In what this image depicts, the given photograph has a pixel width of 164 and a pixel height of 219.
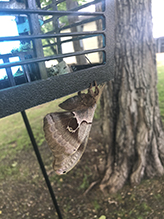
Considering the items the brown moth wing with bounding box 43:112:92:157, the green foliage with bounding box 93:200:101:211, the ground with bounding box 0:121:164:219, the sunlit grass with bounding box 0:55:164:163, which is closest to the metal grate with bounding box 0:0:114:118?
the brown moth wing with bounding box 43:112:92:157

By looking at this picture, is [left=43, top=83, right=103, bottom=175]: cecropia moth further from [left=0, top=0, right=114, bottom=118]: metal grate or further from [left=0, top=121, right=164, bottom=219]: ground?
[left=0, top=121, right=164, bottom=219]: ground

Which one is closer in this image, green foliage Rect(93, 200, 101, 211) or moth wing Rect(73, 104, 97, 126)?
moth wing Rect(73, 104, 97, 126)

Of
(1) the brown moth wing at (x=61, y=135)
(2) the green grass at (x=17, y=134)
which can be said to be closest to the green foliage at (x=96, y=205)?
(2) the green grass at (x=17, y=134)

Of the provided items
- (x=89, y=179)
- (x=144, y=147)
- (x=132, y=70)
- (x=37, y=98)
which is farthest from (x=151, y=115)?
(x=37, y=98)

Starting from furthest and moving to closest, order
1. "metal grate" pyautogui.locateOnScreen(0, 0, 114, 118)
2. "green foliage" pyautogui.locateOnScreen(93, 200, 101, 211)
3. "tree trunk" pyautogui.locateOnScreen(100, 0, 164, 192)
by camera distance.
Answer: "green foliage" pyautogui.locateOnScreen(93, 200, 101, 211), "tree trunk" pyautogui.locateOnScreen(100, 0, 164, 192), "metal grate" pyautogui.locateOnScreen(0, 0, 114, 118)

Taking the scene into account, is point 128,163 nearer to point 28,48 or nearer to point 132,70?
point 132,70

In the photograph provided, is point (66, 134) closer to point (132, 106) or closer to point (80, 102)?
point (80, 102)

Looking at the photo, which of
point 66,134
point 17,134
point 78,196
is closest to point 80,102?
point 66,134
